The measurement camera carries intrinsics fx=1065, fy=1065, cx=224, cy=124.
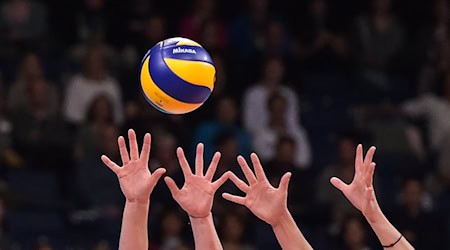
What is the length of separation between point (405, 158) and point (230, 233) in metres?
3.24

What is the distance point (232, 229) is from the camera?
36.6 feet

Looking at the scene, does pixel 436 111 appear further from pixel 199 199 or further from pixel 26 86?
pixel 199 199

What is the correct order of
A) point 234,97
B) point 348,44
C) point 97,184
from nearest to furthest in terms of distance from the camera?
point 97,184 < point 234,97 < point 348,44

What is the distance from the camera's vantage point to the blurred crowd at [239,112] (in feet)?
38.3

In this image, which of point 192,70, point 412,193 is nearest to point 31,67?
point 412,193

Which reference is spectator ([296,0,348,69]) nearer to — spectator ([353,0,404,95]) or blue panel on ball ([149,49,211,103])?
spectator ([353,0,404,95])

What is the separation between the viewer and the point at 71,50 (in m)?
14.0

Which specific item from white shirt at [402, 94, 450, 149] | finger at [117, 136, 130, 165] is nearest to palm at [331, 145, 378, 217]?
finger at [117, 136, 130, 165]

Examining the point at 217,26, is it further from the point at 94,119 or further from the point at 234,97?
the point at 94,119

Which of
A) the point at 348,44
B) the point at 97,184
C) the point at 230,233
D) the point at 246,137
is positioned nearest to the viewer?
the point at 230,233

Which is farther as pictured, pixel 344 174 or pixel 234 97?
pixel 234 97

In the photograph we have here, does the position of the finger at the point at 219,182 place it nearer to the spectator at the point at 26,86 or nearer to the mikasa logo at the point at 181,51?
the mikasa logo at the point at 181,51

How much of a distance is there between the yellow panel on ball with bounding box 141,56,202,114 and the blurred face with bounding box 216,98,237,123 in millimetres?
5669

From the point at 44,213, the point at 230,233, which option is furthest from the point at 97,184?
the point at 230,233
